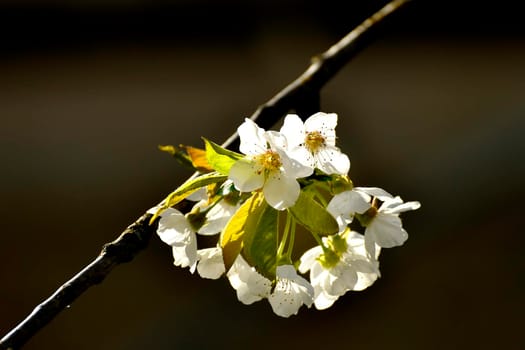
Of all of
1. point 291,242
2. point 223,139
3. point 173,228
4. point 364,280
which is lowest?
point 364,280

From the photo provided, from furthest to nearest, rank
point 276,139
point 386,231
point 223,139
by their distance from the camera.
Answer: point 223,139 < point 386,231 < point 276,139

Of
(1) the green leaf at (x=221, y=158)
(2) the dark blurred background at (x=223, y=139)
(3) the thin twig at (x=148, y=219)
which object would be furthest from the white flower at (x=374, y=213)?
(2) the dark blurred background at (x=223, y=139)

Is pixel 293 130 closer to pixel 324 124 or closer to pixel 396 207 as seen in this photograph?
pixel 324 124

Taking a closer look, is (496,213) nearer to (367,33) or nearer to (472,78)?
(472,78)

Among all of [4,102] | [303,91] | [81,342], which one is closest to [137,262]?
[81,342]

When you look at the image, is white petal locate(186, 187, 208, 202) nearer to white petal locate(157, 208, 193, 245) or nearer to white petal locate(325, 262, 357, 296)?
white petal locate(157, 208, 193, 245)

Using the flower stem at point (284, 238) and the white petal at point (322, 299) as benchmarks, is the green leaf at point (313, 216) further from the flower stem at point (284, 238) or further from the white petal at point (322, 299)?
the white petal at point (322, 299)

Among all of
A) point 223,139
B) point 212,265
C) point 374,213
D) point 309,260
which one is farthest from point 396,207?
point 223,139
